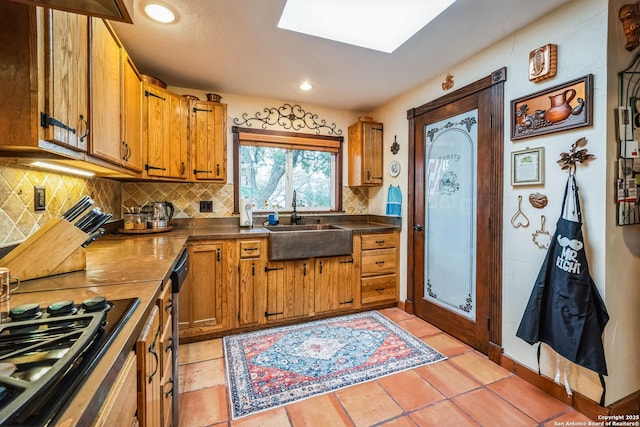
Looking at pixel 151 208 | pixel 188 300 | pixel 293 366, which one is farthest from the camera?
pixel 151 208

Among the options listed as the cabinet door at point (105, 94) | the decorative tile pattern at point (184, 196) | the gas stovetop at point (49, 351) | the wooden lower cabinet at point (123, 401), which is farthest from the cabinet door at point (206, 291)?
the wooden lower cabinet at point (123, 401)

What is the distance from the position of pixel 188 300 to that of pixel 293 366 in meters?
1.04

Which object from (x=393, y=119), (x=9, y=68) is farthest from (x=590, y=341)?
(x=9, y=68)

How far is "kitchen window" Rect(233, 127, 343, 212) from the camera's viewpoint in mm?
3133

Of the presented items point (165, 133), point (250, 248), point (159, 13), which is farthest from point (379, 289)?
point (159, 13)

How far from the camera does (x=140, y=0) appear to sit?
1585 millimetres

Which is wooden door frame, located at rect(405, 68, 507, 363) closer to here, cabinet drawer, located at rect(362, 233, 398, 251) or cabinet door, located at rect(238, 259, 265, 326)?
cabinet drawer, located at rect(362, 233, 398, 251)

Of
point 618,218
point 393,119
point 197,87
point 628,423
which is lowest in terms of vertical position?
point 628,423

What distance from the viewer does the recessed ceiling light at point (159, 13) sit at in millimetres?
1646

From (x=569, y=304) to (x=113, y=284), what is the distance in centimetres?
222

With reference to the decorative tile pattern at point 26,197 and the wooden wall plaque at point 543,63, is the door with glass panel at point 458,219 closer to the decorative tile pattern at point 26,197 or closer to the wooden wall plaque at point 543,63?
the wooden wall plaque at point 543,63

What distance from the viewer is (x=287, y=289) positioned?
8.77 feet

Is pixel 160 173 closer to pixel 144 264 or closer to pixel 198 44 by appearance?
pixel 198 44

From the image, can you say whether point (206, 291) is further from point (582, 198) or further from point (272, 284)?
point (582, 198)
